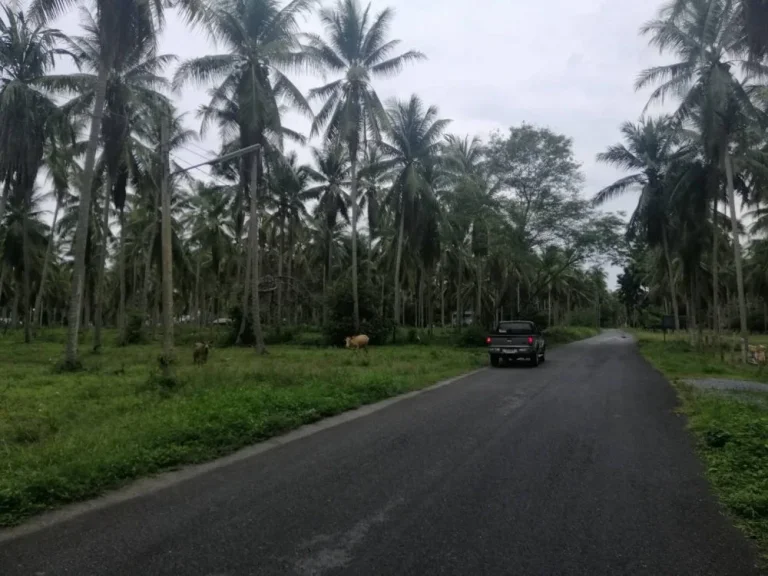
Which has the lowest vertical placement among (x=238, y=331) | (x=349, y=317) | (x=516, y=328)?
(x=238, y=331)

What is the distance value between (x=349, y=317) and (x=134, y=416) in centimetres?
2280

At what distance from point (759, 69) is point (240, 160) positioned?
68.3 ft

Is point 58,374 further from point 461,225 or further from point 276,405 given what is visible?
point 461,225

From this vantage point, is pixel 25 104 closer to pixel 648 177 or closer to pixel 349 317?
pixel 349 317

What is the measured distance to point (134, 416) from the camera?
959 cm

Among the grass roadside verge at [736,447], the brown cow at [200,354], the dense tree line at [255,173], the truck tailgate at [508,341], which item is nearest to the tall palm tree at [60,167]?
the dense tree line at [255,173]

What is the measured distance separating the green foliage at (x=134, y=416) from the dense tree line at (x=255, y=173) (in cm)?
453

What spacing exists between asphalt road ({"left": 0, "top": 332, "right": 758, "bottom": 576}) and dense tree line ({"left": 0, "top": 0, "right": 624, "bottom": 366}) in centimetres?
1116

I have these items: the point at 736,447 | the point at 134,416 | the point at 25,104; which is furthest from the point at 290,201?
the point at 736,447

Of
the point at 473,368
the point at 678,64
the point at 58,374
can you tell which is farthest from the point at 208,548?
the point at 678,64

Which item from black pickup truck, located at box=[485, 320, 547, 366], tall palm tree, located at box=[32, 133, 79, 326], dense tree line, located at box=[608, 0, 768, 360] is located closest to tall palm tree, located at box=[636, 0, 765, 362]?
dense tree line, located at box=[608, 0, 768, 360]

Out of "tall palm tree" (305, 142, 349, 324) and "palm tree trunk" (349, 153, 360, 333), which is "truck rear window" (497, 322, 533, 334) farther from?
"tall palm tree" (305, 142, 349, 324)

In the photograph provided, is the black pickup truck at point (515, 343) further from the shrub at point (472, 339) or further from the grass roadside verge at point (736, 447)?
the shrub at point (472, 339)

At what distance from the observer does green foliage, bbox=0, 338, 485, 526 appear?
6.29 m
